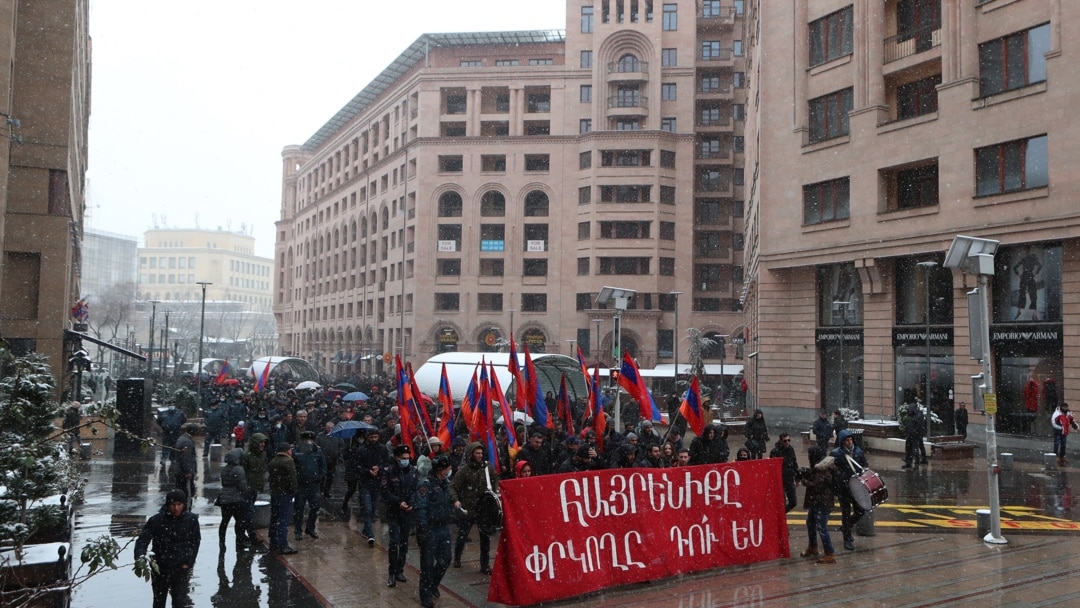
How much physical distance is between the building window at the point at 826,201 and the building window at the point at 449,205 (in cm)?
4132

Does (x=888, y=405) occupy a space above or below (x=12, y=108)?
below

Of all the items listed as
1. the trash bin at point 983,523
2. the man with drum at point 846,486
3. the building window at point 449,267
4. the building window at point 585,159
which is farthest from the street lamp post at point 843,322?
the building window at point 449,267

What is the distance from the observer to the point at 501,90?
7244 centimetres

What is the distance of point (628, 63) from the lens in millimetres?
67500

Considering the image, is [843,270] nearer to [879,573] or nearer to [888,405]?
[888,405]

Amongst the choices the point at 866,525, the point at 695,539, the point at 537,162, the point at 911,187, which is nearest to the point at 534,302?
the point at 537,162

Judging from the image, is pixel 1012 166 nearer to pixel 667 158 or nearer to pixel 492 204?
pixel 667 158

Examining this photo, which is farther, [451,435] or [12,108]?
[12,108]

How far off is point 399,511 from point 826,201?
28301 millimetres

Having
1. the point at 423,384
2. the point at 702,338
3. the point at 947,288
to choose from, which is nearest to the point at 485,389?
the point at 423,384

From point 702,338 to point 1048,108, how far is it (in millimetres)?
37703

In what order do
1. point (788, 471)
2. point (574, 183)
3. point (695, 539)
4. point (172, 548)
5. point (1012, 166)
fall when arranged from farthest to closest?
1. point (574, 183)
2. point (1012, 166)
3. point (788, 471)
4. point (695, 539)
5. point (172, 548)

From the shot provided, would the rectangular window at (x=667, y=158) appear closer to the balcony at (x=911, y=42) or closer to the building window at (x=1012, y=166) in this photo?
the balcony at (x=911, y=42)

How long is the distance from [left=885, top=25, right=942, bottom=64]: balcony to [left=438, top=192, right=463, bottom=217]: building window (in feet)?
147
